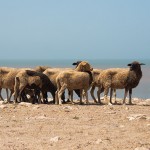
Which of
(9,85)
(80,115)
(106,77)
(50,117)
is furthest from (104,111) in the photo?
(9,85)

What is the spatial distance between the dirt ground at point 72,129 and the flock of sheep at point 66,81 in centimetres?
296

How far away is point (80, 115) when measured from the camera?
52.5 ft

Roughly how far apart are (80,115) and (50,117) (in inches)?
44.0

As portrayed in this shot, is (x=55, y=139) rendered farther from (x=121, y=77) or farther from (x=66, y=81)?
(x=121, y=77)

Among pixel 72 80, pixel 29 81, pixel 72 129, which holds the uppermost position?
pixel 72 80

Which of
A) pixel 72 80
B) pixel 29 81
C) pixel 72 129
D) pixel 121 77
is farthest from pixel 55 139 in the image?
pixel 121 77

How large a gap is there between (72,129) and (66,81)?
24.4 feet

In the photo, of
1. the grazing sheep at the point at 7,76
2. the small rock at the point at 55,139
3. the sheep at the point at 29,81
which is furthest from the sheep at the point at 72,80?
the small rock at the point at 55,139

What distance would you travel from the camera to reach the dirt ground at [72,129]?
36.4 feet

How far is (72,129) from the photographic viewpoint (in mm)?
13062

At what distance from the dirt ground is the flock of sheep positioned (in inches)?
116

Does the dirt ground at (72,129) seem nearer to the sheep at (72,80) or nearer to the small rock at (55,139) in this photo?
the small rock at (55,139)

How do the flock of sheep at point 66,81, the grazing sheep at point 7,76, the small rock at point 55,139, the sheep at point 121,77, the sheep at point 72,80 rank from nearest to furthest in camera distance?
the small rock at point 55,139
the sheep at point 72,80
the flock of sheep at point 66,81
the sheep at point 121,77
the grazing sheep at point 7,76

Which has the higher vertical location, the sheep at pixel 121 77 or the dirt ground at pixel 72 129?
the sheep at pixel 121 77
